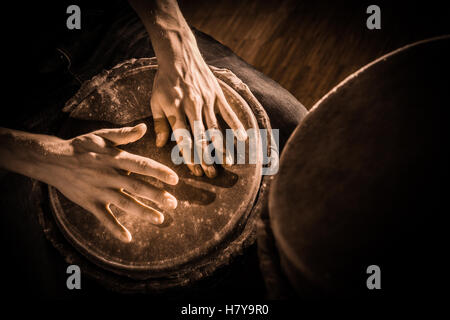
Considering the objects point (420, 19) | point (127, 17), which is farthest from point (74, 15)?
point (420, 19)

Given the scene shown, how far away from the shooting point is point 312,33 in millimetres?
1963

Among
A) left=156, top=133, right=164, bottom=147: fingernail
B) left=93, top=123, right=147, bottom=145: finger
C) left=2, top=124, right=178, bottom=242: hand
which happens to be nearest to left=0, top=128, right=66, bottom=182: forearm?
left=2, top=124, right=178, bottom=242: hand

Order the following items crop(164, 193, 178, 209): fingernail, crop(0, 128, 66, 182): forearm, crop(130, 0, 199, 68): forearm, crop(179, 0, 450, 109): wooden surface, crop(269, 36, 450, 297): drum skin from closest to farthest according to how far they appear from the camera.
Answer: crop(269, 36, 450, 297): drum skin → crop(164, 193, 178, 209): fingernail → crop(0, 128, 66, 182): forearm → crop(130, 0, 199, 68): forearm → crop(179, 0, 450, 109): wooden surface

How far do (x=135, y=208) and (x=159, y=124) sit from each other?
0.28 metres

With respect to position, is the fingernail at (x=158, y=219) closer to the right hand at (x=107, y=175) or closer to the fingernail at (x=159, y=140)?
the right hand at (x=107, y=175)

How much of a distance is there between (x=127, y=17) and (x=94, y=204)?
3.70 feet

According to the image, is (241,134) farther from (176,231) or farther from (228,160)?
(176,231)

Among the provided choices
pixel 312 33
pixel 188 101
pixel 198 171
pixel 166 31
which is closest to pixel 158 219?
pixel 198 171

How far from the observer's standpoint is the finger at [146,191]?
72cm

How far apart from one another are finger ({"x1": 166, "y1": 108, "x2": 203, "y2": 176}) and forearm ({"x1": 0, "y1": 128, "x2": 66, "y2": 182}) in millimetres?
377

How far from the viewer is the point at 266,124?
0.87 metres

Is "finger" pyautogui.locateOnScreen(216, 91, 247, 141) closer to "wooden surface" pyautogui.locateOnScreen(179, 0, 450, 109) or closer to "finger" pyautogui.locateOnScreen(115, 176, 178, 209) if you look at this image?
"finger" pyautogui.locateOnScreen(115, 176, 178, 209)

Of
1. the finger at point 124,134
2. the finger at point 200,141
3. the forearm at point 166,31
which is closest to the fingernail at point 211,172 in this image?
the finger at point 200,141

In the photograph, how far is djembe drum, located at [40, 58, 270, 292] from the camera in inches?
28.6
